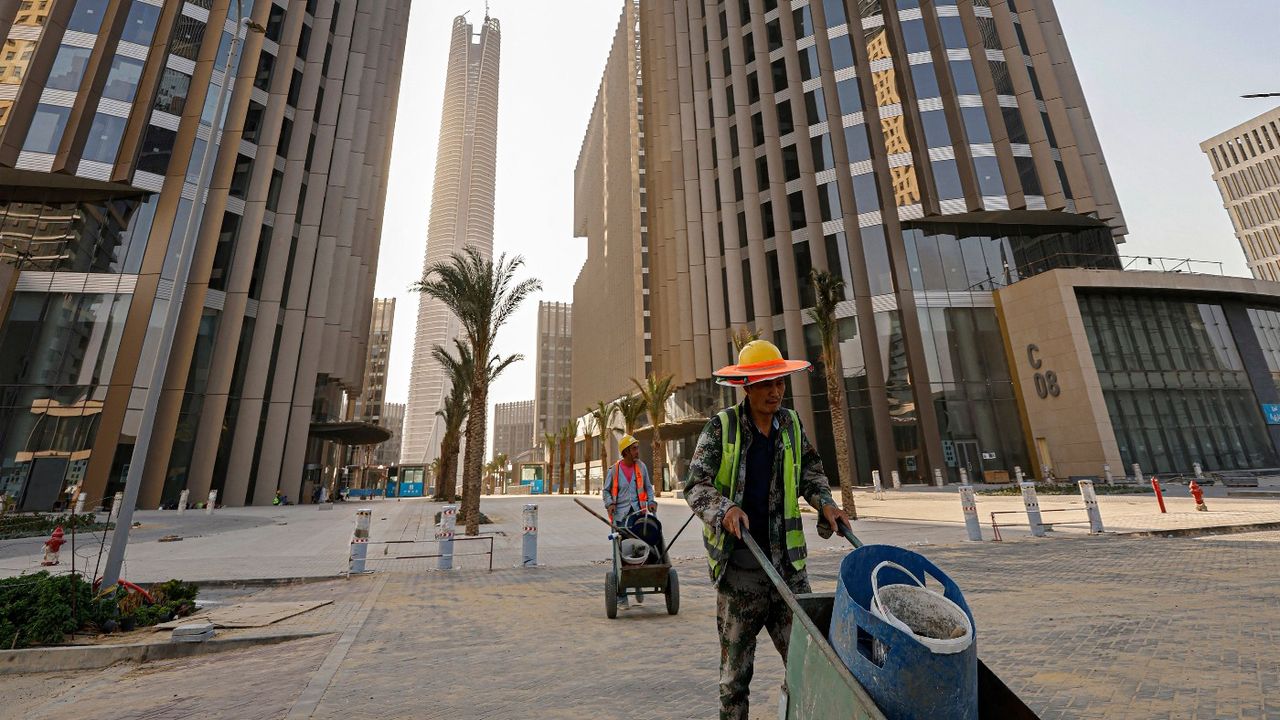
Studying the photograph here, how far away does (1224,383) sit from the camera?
32.3m

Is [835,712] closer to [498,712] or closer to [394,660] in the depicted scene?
[498,712]

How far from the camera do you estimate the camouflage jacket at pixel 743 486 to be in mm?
2693

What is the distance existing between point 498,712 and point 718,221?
40242mm

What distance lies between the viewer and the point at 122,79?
91.9 ft

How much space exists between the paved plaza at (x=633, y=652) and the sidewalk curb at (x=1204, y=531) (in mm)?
1661

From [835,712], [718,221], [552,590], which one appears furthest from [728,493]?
[718,221]

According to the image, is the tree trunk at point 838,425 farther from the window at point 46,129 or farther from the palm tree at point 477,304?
the window at point 46,129

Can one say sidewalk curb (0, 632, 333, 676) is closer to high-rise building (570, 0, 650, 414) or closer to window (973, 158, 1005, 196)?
window (973, 158, 1005, 196)

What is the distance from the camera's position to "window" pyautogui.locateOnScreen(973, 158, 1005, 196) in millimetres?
32719

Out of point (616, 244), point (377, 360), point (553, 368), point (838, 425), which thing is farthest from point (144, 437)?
point (553, 368)

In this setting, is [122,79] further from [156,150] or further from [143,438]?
[143,438]

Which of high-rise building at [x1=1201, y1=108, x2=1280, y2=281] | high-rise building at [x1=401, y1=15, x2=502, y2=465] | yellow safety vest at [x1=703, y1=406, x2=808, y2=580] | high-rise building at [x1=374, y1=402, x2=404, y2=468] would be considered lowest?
yellow safety vest at [x1=703, y1=406, x2=808, y2=580]

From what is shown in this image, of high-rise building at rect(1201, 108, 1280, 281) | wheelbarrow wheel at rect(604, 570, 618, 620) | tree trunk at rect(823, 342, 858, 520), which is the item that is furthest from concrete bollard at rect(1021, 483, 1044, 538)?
high-rise building at rect(1201, 108, 1280, 281)

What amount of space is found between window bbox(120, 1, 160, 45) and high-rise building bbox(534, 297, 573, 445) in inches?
3526
